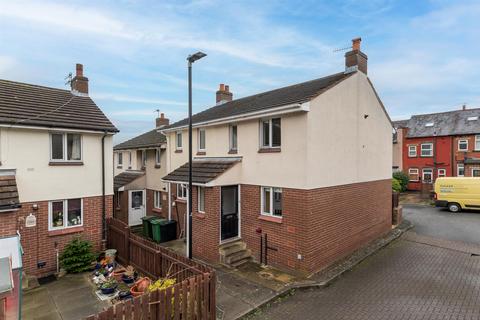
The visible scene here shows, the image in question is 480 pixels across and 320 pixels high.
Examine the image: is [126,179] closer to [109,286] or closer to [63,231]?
[63,231]

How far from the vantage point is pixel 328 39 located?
14430 mm

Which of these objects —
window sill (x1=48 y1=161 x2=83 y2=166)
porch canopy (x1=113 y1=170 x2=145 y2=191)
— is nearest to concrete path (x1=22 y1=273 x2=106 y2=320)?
window sill (x1=48 y1=161 x2=83 y2=166)

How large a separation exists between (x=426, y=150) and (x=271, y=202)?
2907 cm

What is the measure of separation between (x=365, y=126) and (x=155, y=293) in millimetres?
11724

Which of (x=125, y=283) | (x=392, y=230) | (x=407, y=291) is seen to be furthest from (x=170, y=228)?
(x=392, y=230)

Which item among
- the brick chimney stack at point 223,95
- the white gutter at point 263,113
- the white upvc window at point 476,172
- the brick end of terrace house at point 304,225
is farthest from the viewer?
the white upvc window at point 476,172

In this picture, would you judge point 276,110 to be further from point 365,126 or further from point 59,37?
point 59,37

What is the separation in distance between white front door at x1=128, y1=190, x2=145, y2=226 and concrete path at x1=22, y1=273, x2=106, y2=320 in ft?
29.9

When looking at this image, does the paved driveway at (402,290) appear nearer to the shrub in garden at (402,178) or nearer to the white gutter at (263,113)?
the white gutter at (263,113)

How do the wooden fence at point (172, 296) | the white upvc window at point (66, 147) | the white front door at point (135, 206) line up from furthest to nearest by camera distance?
the white front door at point (135, 206)
the white upvc window at point (66, 147)
the wooden fence at point (172, 296)

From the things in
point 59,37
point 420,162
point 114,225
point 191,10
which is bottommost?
point 114,225

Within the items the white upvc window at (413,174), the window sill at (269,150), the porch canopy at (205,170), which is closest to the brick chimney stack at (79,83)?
the porch canopy at (205,170)

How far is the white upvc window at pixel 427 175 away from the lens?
3146cm

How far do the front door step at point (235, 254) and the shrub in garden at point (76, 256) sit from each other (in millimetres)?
5330
